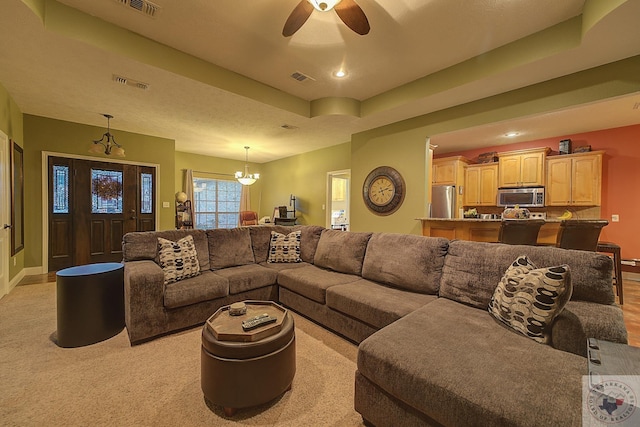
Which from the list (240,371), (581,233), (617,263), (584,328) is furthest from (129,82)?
(617,263)

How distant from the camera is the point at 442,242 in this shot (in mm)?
2309

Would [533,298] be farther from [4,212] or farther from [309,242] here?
[4,212]

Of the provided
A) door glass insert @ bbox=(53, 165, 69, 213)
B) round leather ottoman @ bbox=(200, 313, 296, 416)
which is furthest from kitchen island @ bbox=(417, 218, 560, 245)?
door glass insert @ bbox=(53, 165, 69, 213)

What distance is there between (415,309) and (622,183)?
5514 millimetres

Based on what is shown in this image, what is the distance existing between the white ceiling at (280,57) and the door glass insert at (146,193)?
4.30 feet

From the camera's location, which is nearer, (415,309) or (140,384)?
(140,384)

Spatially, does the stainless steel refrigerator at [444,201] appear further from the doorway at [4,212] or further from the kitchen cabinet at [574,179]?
the doorway at [4,212]

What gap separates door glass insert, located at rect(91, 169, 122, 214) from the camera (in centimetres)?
499

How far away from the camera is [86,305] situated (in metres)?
2.20

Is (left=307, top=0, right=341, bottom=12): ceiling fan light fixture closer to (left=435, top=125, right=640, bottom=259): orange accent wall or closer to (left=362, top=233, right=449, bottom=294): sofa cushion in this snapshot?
(left=362, top=233, right=449, bottom=294): sofa cushion

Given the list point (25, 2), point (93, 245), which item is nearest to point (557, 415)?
point (25, 2)

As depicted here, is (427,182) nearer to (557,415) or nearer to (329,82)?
(329,82)

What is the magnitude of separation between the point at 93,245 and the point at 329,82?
209 inches

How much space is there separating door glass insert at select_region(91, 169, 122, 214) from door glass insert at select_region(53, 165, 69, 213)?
36 centimetres
